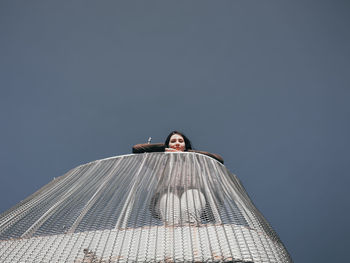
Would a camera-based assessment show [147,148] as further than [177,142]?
No

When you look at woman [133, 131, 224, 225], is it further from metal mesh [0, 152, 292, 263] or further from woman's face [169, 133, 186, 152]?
woman's face [169, 133, 186, 152]

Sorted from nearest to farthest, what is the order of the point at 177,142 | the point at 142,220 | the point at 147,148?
the point at 142,220, the point at 147,148, the point at 177,142

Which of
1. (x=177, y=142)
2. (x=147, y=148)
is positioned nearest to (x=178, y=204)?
(x=147, y=148)

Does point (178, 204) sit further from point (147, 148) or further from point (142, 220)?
point (147, 148)

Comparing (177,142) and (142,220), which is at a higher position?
(177,142)

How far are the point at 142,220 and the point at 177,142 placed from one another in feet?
4.63

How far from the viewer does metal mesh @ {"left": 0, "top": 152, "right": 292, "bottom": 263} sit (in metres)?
0.89

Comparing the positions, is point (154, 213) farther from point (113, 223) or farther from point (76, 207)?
point (76, 207)

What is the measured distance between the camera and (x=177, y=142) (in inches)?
94.7

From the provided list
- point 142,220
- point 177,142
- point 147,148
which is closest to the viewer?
point 142,220

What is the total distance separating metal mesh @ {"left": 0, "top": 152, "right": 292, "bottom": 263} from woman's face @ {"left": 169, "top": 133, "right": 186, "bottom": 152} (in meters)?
0.95

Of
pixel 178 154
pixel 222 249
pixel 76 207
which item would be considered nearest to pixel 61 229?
pixel 76 207

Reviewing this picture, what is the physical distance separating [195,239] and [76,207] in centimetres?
50

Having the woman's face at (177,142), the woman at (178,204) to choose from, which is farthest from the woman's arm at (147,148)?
the woman at (178,204)
